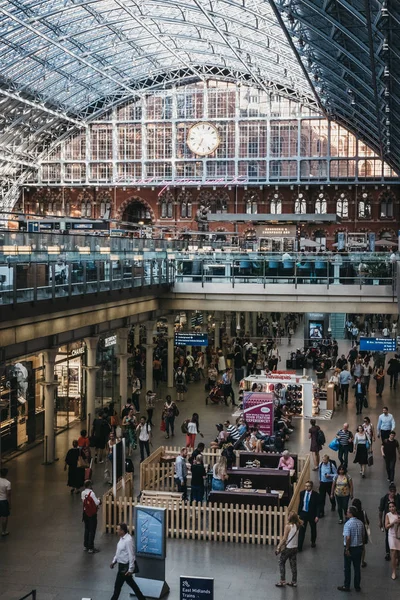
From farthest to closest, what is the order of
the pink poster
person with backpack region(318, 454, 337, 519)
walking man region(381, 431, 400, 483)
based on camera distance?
the pink poster < walking man region(381, 431, 400, 483) < person with backpack region(318, 454, 337, 519)

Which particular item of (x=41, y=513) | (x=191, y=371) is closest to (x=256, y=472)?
(x=41, y=513)

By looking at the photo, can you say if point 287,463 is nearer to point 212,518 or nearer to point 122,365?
point 212,518

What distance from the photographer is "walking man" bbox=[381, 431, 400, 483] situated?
2002 cm

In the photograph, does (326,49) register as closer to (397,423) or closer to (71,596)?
(397,423)

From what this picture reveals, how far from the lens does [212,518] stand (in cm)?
1702

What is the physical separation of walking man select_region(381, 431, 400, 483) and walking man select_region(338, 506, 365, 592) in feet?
20.8

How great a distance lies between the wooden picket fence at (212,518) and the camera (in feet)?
53.7

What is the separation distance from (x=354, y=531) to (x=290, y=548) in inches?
43.3

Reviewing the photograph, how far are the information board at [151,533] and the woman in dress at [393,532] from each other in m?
3.89

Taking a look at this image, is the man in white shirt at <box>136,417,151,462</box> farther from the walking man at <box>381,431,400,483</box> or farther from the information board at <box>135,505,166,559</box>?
the information board at <box>135,505,166,559</box>

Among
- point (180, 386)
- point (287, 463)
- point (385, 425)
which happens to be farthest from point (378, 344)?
point (287, 463)

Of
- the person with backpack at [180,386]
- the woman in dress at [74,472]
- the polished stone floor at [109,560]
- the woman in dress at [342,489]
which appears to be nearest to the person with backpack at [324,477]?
the polished stone floor at [109,560]

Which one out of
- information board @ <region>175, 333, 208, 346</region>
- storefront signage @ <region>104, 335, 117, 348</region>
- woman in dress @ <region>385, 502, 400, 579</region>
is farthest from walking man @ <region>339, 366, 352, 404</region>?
woman in dress @ <region>385, 502, 400, 579</region>

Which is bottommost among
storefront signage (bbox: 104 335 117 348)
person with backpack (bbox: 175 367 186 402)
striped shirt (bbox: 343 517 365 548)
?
person with backpack (bbox: 175 367 186 402)
